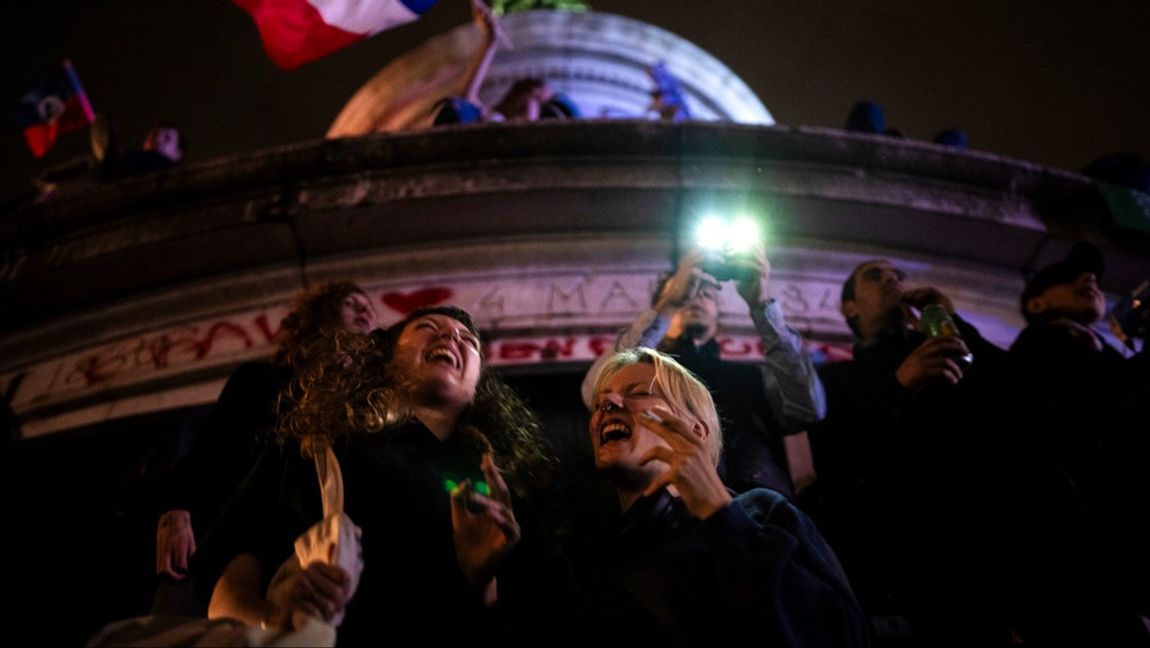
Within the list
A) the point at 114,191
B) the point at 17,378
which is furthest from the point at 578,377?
the point at 17,378

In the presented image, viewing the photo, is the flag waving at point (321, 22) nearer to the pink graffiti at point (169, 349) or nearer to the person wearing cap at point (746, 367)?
the pink graffiti at point (169, 349)

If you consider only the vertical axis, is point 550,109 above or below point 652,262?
above

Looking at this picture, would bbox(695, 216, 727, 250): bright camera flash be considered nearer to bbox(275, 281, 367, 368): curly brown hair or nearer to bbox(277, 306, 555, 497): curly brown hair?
bbox(277, 306, 555, 497): curly brown hair

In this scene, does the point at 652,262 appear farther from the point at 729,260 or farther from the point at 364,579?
the point at 364,579

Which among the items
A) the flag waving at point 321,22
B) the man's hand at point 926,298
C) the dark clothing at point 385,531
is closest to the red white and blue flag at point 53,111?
the flag waving at point 321,22

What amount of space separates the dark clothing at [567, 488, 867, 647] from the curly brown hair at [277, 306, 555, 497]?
64 centimetres

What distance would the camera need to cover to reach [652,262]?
18.9 feet

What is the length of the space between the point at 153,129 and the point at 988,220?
7237 millimetres

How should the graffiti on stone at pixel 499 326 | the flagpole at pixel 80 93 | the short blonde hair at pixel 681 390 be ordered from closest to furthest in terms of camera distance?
the short blonde hair at pixel 681 390, the graffiti on stone at pixel 499 326, the flagpole at pixel 80 93

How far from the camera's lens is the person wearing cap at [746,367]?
3521 mm

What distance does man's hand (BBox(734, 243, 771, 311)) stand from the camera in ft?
12.8

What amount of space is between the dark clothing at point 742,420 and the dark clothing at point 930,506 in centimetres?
23

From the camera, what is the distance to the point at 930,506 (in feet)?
9.75

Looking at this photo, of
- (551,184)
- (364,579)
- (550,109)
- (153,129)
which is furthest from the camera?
(550,109)
